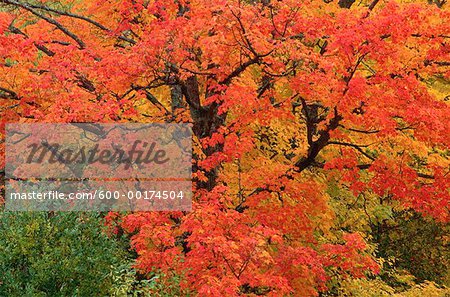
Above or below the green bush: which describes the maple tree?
above

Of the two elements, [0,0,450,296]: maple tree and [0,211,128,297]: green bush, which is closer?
[0,211,128,297]: green bush

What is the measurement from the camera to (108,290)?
31.5 feet

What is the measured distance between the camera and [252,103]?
11.6 meters

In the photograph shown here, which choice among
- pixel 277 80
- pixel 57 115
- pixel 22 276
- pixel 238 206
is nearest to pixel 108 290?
pixel 22 276

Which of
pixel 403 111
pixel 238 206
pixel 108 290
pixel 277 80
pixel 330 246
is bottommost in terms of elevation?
pixel 108 290

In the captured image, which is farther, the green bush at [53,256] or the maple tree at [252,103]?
the maple tree at [252,103]

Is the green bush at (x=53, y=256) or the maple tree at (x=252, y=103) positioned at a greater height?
the maple tree at (x=252, y=103)

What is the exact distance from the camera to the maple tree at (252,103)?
1056cm

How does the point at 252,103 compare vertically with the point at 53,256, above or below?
above

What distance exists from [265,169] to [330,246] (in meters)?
2.40

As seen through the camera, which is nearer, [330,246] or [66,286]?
[66,286]

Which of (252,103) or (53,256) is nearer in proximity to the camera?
(53,256)

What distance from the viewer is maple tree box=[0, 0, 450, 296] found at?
10562 millimetres

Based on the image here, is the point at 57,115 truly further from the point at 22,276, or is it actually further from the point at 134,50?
the point at 22,276
